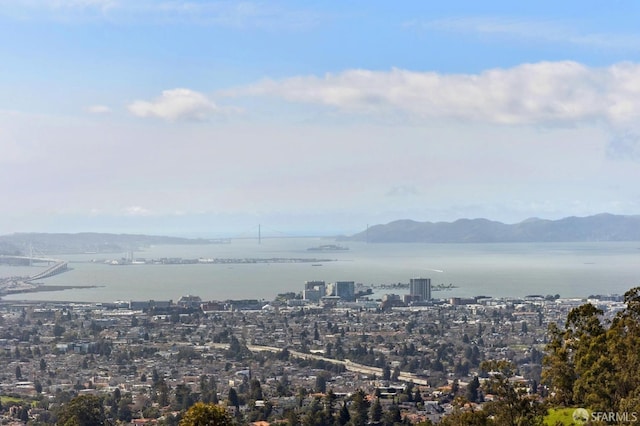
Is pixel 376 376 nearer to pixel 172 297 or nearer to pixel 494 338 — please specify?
pixel 494 338

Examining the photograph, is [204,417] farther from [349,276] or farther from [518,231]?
[518,231]

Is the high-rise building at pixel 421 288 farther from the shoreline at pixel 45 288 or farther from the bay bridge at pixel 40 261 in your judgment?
the bay bridge at pixel 40 261

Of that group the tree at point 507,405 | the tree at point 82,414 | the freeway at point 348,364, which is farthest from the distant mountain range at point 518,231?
the tree at point 507,405

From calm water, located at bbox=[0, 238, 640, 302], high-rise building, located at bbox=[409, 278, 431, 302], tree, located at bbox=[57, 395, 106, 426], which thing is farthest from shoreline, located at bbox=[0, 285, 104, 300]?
tree, located at bbox=[57, 395, 106, 426]

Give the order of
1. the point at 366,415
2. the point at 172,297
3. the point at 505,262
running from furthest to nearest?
the point at 505,262 → the point at 172,297 → the point at 366,415

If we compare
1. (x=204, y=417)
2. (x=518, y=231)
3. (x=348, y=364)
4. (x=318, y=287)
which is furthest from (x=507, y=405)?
(x=518, y=231)

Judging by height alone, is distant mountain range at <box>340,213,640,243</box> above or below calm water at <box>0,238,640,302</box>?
above

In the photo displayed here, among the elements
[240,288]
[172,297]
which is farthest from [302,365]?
[240,288]

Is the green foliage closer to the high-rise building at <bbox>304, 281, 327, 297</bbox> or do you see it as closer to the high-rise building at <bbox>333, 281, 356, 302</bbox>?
the high-rise building at <bbox>333, 281, 356, 302</bbox>

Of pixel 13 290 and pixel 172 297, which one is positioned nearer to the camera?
pixel 172 297
